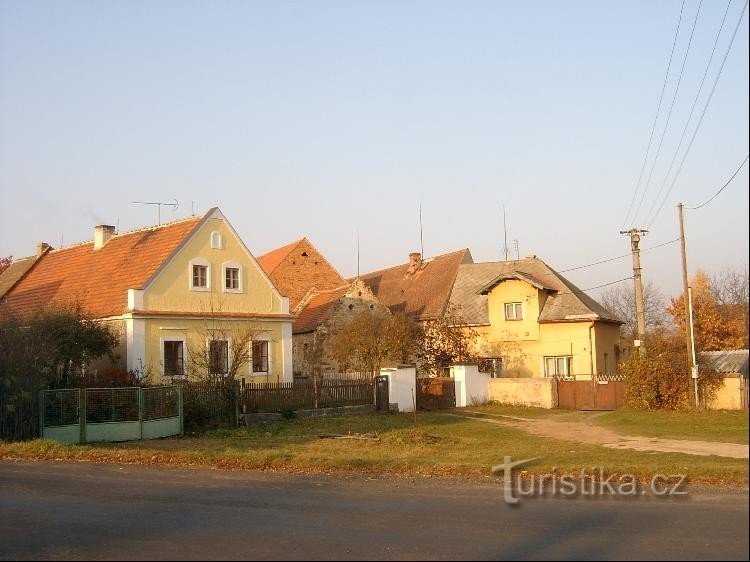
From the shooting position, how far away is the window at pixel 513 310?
4338 cm

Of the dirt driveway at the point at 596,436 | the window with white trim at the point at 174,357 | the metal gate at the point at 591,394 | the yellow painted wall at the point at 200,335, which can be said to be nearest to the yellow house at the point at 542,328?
the metal gate at the point at 591,394

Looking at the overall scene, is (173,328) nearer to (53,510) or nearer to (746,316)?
(53,510)

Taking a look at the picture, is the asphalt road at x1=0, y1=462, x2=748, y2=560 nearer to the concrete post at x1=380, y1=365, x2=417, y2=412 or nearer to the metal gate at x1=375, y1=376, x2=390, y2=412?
the metal gate at x1=375, y1=376, x2=390, y2=412

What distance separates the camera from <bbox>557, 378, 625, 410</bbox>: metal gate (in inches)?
1366

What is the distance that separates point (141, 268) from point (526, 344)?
66.1 feet

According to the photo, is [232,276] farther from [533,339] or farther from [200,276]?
[533,339]

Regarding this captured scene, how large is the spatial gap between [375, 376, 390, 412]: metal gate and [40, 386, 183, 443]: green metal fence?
30.9 feet

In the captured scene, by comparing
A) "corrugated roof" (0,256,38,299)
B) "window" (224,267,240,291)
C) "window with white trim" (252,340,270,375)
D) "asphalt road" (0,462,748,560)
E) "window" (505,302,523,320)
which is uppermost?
"corrugated roof" (0,256,38,299)

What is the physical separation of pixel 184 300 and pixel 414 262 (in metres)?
28.3

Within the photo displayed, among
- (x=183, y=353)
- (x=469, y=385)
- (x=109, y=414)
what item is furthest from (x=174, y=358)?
(x=469, y=385)

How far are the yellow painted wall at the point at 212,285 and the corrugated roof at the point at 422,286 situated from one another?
16737 millimetres

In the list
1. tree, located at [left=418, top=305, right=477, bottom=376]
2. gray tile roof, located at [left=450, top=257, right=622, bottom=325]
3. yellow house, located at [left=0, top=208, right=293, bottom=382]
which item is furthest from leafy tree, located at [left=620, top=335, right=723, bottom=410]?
yellow house, located at [left=0, top=208, right=293, bottom=382]

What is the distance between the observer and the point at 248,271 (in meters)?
34.7

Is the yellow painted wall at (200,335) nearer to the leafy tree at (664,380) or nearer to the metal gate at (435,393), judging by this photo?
the metal gate at (435,393)
